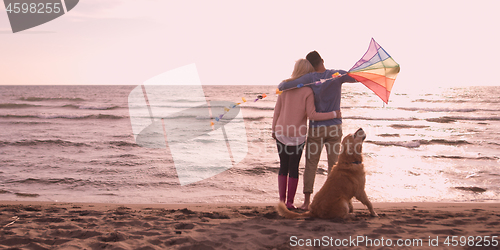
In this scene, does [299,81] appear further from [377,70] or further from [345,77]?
[377,70]

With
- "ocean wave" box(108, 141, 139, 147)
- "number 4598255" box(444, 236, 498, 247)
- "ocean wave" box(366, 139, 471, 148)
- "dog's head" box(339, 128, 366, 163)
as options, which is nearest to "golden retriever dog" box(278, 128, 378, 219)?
"dog's head" box(339, 128, 366, 163)

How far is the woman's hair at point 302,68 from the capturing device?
400cm

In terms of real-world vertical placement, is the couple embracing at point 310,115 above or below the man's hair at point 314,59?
below

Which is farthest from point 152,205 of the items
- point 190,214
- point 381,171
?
point 381,171

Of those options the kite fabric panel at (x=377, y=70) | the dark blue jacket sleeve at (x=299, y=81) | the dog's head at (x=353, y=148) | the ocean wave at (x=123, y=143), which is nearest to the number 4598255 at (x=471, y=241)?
the dog's head at (x=353, y=148)

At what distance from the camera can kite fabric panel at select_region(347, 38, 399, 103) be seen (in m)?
3.82

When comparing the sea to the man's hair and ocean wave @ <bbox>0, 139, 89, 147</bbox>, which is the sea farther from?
the man's hair

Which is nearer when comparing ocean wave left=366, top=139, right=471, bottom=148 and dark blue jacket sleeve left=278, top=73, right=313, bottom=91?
dark blue jacket sleeve left=278, top=73, right=313, bottom=91

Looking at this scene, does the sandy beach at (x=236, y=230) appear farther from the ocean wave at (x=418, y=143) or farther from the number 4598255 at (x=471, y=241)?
the ocean wave at (x=418, y=143)

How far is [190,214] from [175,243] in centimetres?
117

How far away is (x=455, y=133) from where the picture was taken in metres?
13.8

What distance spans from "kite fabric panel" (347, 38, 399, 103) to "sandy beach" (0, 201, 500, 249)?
5.04ft

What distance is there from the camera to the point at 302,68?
157 inches

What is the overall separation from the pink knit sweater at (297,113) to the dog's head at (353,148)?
420mm
